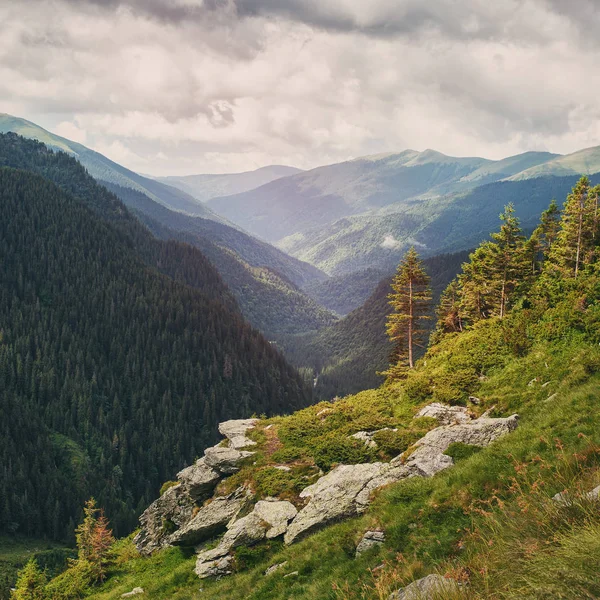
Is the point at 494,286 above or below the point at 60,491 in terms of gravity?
above

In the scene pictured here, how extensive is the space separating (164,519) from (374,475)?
20.8 m

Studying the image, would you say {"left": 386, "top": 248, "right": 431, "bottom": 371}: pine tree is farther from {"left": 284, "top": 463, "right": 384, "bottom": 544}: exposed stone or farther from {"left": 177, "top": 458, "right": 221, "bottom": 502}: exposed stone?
{"left": 284, "top": 463, "right": 384, "bottom": 544}: exposed stone

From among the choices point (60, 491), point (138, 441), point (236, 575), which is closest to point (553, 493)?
point (236, 575)

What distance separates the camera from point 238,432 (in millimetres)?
38656

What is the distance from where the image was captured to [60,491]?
132 m

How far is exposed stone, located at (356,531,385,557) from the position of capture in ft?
49.0

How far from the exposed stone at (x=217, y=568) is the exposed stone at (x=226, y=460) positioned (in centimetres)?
1005

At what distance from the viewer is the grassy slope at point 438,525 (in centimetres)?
1173

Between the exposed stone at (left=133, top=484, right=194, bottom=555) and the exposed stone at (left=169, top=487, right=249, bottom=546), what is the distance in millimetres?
4724

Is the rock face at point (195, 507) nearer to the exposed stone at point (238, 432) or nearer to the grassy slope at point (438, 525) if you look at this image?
the exposed stone at point (238, 432)

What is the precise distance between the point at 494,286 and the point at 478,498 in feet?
136

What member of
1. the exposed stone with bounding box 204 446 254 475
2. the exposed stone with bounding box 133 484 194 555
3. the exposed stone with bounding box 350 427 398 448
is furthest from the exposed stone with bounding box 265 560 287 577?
the exposed stone with bounding box 133 484 194 555

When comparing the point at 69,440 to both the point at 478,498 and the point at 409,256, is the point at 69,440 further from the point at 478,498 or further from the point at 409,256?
the point at 478,498

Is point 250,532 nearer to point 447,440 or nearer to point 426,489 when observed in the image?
point 426,489
